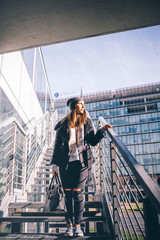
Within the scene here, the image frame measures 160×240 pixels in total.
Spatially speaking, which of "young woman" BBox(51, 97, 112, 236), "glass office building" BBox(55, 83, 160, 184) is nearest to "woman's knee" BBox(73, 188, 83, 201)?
"young woman" BBox(51, 97, 112, 236)

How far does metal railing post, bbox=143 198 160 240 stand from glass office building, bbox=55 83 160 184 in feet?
150

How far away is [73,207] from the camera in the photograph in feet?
6.86

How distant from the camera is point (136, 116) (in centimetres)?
5003

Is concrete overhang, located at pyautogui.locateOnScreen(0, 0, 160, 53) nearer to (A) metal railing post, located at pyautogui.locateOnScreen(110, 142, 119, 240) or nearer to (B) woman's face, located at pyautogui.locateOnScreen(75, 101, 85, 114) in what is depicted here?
(B) woman's face, located at pyautogui.locateOnScreen(75, 101, 85, 114)

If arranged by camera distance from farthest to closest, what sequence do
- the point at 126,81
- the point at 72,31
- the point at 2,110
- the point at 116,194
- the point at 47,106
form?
the point at 126,81, the point at 47,106, the point at 2,110, the point at 72,31, the point at 116,194

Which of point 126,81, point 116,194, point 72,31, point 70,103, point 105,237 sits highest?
point 126,81

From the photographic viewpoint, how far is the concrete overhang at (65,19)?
217cm

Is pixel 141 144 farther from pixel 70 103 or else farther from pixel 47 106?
pixel 70 103

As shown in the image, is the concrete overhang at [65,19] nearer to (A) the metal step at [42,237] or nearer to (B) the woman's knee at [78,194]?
(B) the woman's knee at [78,194]

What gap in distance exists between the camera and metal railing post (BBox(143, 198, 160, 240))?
35.9 inches

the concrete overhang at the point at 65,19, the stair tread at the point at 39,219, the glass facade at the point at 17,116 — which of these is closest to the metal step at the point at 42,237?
the stair tread at the point at 39,219

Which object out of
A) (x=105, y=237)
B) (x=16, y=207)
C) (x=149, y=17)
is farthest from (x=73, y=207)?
(x=149, y=17)

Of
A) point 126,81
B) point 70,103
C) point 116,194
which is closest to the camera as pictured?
point 116,194

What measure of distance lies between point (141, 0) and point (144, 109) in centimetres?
5113
